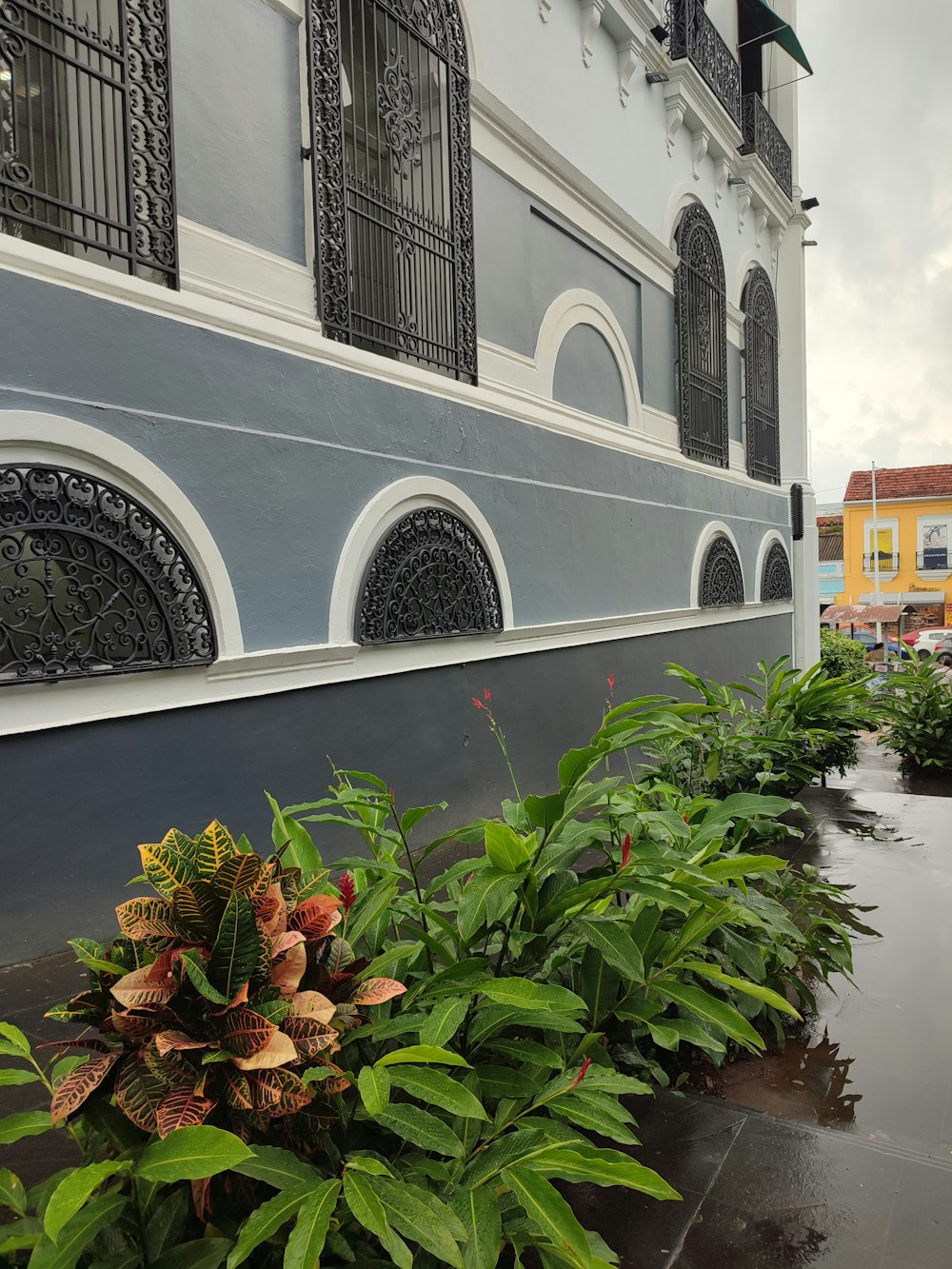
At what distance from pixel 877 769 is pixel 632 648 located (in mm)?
2413

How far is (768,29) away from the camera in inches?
476

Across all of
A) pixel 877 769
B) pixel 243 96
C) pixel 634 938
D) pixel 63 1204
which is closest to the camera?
pixel 63 1204

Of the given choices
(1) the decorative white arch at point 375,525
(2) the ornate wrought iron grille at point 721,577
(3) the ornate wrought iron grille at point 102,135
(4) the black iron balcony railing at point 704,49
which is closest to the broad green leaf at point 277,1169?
(1) the decorative white arch at point 375,525

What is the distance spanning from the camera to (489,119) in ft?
20.3

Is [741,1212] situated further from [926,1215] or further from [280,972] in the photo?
[280,972]

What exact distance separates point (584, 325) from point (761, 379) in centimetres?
587

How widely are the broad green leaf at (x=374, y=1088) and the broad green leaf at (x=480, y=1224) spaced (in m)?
0.21

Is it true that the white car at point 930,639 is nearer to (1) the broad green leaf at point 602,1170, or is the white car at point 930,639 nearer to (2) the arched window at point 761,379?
(2) the arched window at point 761,379

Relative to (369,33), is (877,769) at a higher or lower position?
lower

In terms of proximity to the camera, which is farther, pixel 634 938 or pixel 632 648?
pixel 632 648

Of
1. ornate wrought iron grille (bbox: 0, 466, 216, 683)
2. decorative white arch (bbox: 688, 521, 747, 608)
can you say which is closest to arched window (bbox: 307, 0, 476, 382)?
ornate wrought iron grille (bbox: 0, 466, 216, 683)

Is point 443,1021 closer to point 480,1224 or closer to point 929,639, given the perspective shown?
point 480,1224

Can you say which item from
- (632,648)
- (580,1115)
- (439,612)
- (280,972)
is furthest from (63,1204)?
(632,648)

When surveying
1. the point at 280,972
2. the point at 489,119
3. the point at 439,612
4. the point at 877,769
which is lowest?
the point at 877,769
